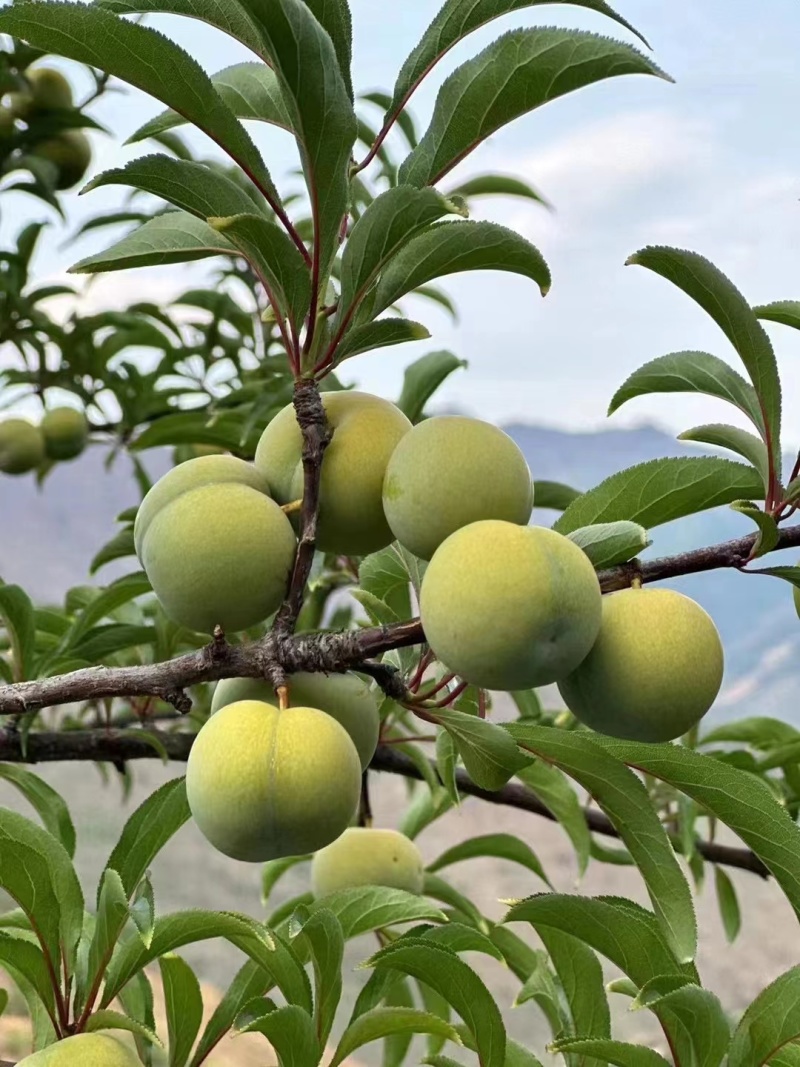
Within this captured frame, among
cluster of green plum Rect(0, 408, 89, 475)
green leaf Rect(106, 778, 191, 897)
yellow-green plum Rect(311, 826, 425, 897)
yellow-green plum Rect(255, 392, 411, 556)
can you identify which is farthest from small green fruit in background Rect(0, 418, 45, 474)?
yellow-green plum Rect(255, 392, 411, 556)

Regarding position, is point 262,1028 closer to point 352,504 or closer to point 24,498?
point 352,504

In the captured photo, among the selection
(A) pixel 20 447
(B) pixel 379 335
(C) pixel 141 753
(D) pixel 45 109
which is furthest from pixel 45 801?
(D) pixel 45 109

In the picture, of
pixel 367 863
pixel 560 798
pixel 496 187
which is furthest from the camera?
pixel 496 187

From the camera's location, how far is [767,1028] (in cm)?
60

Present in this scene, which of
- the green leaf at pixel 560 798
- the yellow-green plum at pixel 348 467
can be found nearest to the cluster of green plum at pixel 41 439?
the green leaf at pixel 560 798

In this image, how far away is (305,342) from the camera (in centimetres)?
54

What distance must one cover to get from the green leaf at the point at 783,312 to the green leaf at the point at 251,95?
12.6 inches

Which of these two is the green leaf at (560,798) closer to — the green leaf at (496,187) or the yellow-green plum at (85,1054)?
the yellow-green plum at (85,1054)

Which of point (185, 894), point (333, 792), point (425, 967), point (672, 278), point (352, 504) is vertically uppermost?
point (672, 278)

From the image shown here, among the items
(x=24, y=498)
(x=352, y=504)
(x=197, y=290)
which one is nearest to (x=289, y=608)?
(x=352, y=504)

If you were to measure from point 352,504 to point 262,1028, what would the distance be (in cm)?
31

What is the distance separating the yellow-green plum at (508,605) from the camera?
0.44 meters

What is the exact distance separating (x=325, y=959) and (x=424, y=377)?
0.61 meters

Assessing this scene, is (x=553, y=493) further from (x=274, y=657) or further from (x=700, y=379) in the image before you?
(x=274, y=657)
